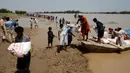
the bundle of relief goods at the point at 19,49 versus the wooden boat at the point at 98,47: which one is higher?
the bundle of relief goods at the point at 19,49

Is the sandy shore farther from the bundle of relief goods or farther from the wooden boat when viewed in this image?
the bundle of relief goods

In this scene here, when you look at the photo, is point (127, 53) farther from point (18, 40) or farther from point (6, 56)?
point (18, 40)

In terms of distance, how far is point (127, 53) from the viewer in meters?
12.5

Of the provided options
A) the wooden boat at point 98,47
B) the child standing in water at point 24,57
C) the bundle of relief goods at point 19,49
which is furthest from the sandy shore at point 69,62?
the bundle of relief goods at point 19,49

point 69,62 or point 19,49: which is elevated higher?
point 19,49

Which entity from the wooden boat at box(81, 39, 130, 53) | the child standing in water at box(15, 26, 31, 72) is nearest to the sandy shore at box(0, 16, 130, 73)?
the wooden boat at box(81, 39, 130, 53)

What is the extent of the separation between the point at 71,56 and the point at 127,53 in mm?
3949

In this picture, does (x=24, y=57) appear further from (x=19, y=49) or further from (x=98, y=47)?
(x=98, y=47)

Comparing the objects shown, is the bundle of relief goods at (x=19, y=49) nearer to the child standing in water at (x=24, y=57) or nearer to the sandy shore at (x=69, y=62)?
the child standing in water at (x=24, y=57)

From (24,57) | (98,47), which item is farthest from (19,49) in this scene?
(98,47)

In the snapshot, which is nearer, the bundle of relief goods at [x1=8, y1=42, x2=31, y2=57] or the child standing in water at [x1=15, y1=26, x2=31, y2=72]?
the bundle of relief goods at [x1=8, y1=42, x2=31, y2=57]

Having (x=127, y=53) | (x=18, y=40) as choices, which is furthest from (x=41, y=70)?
(x=127, y=53)

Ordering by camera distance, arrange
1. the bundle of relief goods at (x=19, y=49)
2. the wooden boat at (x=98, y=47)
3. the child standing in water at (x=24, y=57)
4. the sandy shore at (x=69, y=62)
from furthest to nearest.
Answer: the wooden boat at (x=98, y=47), the sandy shore at (x=69, y=62), the child standing in water at (x=24, y=57), the bundle of relief goods at (x=19, y=49)

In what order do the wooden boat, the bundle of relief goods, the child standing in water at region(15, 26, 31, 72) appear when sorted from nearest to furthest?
the bundle of relief goods → the child standing in water at region(15, 26, 31, 72) → the wooden boat
